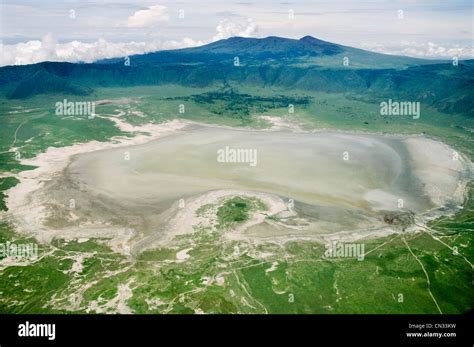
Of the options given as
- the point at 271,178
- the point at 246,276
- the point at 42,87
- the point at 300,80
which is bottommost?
the point at 246,276

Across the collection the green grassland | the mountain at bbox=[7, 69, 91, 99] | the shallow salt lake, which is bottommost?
the green grassland

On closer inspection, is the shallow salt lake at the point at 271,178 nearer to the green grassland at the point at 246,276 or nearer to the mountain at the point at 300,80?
the green grassland at the point at 246,276

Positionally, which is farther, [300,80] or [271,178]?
[300,80]

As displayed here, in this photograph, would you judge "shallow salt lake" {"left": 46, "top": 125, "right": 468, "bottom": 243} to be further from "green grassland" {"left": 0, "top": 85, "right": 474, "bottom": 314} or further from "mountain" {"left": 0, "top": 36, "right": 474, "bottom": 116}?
"mountain" {"left": 0, "top": 36, "right": 474, "bottom": 116}

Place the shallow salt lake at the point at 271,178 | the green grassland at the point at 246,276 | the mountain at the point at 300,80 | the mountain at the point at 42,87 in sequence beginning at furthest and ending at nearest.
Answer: the mountain at the point at 42,87
the mountain at the point at 300,80
the shallow salt lake at the point at 271,178
the green grassland at the point at 246,276

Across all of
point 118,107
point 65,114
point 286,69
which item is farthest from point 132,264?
point 286,69

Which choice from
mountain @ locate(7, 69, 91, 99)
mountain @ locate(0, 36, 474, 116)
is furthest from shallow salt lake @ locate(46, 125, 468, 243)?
mountain @ locate(7, 69, 91, 99)

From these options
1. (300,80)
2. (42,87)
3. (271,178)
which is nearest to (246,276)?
(271,178)

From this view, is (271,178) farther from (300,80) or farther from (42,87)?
(300,80)

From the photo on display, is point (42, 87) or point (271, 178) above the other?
point (42, 87)

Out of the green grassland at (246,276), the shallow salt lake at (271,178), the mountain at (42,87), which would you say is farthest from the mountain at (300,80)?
the green grassland at (246,276)
